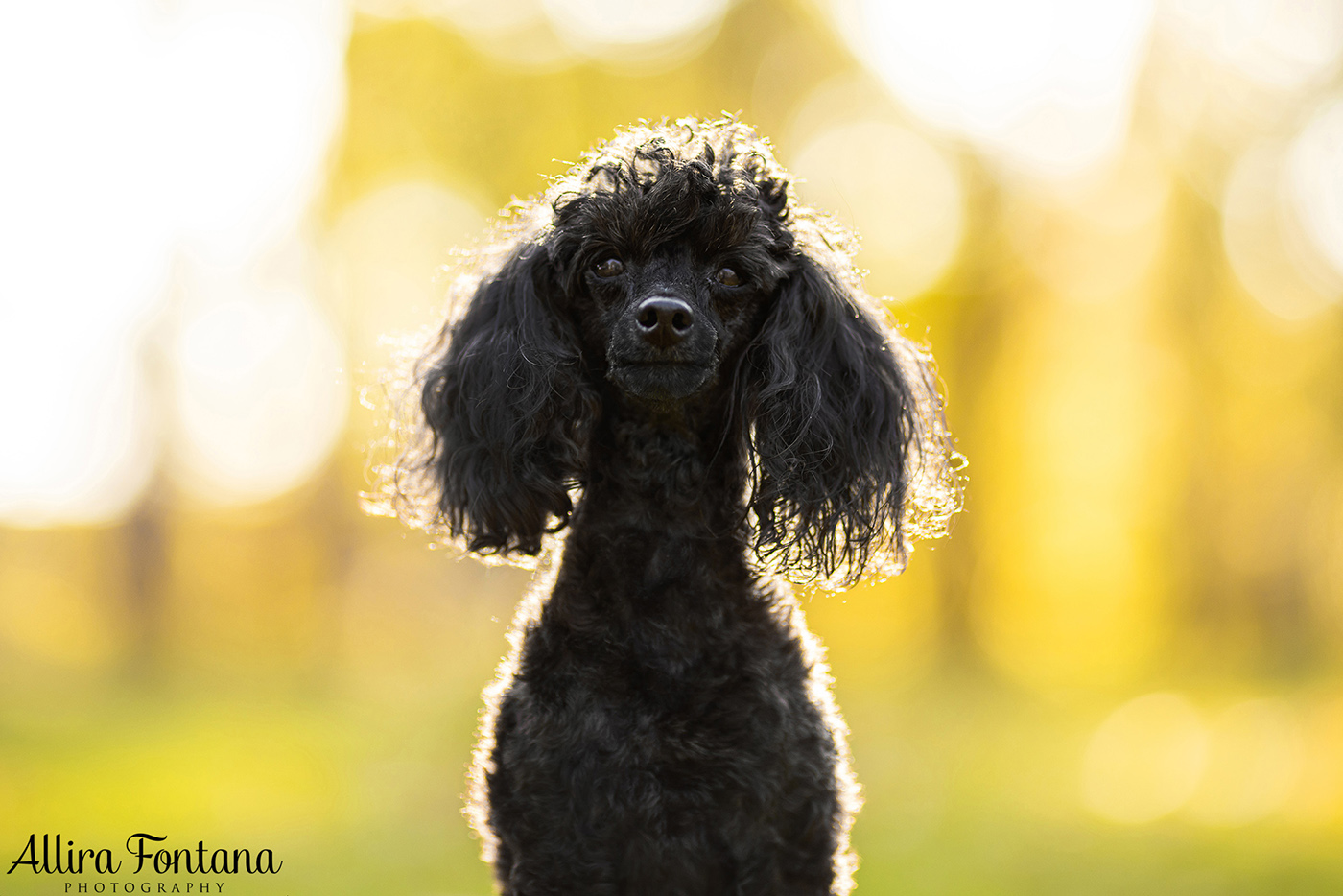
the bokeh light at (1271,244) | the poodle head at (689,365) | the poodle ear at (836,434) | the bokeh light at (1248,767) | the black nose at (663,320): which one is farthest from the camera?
the bokeh light at (1271,244)

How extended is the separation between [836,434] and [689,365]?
504 millimetres

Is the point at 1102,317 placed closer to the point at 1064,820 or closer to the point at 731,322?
the point at 1064,820

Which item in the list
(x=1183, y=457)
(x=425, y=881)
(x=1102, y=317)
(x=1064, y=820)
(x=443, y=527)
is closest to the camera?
(x=443, y=527)

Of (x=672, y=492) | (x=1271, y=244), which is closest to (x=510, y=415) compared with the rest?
(x=672, y=492)

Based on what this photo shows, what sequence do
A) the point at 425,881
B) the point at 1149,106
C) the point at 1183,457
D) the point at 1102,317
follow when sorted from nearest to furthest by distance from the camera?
the point at 425,881, the point at 1149,106, the point at 1102,317, the point at 1183,457

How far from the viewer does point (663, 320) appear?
7.32ft

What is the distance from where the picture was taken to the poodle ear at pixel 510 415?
8.33 ft

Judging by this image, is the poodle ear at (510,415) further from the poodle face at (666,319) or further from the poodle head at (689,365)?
the poodle face at (666,319)

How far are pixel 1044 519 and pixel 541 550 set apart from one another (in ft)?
38.9

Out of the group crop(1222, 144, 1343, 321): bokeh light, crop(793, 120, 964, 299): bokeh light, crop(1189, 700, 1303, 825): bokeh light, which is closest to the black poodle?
crop(1189, 700, 1303, 825): bokeh light

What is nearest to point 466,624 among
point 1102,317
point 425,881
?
point 425,881

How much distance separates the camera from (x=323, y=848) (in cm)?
537

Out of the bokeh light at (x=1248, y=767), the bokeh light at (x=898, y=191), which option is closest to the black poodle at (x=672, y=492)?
the bokeh light at (x=1248, y=767)

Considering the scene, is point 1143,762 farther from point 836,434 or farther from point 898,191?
point 836,434
